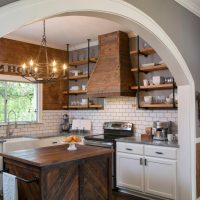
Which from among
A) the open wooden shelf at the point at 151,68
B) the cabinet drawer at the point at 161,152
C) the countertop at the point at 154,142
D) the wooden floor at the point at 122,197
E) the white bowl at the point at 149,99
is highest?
the open wooden shelf at the point at 151,68

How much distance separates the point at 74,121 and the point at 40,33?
2168mm

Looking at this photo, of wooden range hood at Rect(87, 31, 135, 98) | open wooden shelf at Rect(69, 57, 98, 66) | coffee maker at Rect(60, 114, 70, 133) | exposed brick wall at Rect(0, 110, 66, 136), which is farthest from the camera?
coffee maker at Rect(60, 114, 70, 133)

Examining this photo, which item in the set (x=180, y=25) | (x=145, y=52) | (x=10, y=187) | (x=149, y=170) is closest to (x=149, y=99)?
(x=145, y=52)

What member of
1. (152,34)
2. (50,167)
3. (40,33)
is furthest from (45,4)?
(40,33)

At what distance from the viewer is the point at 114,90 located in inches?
194

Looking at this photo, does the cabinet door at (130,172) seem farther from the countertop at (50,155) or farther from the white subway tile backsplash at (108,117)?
the countertop at (50,155)

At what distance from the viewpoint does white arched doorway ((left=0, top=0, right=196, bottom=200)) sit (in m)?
1.78

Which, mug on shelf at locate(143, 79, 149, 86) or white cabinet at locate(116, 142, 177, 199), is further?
mug on shelf at locate(143, 79, 149, 86)

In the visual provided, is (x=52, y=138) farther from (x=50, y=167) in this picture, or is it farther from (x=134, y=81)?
(x=50, y=167)

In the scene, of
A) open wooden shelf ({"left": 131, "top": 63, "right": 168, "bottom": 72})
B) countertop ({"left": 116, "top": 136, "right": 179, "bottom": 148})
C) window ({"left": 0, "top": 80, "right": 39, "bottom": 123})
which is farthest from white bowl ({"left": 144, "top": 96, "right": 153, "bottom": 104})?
window ({"left": 0, "top": 80, "right": 39, "bottom": 123})

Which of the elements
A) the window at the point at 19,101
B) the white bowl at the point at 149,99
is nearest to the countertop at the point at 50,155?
the white bowl at the point at 149,99

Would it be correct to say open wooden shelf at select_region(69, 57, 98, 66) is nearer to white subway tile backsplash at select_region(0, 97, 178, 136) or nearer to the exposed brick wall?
white subway tile backsplash at select_region(0, 97, 178, 136)

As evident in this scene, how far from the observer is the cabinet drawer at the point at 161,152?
391 cm

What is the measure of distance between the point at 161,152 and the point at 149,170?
39 cm
